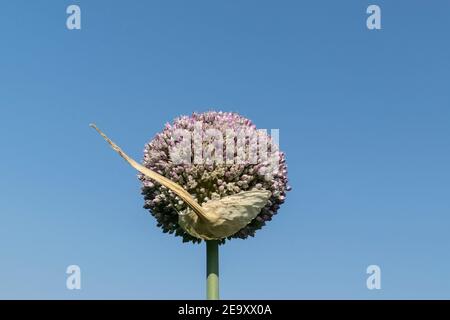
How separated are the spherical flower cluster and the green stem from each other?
325mm

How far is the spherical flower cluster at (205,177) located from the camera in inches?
482

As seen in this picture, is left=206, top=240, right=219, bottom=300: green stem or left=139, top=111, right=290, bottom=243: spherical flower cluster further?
left=206, top=240, right=219, bottom=300: green stem

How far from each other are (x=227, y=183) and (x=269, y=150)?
3.77 feet

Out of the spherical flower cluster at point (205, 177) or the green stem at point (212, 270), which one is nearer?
the spherical flower cluster at point (205, 177)

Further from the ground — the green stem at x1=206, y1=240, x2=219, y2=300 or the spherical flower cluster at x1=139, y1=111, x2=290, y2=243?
the spherical flower cluster at x1=139, y1=111, x2=290, y2=243

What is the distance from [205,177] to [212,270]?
1.63 meters

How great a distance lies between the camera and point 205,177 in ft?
40.0

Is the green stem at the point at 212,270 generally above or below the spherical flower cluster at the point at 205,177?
below

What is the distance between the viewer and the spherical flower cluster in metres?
12.2

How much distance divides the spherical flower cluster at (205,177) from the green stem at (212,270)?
325 mm
